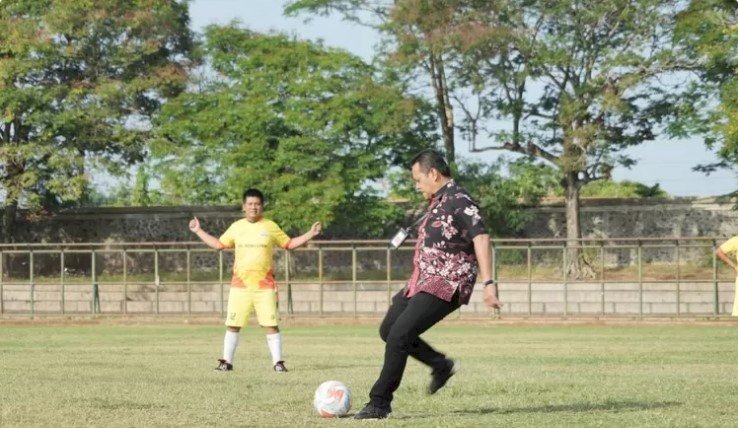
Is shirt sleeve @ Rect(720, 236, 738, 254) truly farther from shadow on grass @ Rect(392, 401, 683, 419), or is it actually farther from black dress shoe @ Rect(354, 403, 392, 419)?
black dress shoe @ Rect(354, 403, 392, 419)

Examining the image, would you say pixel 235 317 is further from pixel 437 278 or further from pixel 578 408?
pixel 437 278

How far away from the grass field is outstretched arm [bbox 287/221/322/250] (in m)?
1.44

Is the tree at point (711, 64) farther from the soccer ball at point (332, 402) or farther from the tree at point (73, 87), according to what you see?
the soccer ball at point (332, 402)

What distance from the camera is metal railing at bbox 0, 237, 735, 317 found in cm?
3800

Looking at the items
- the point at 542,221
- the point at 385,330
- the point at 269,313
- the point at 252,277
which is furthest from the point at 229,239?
the point at 542,221

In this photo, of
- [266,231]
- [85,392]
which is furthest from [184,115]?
[85,392]

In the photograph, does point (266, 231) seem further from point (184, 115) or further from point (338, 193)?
point (184, 115)

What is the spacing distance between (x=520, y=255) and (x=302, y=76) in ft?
46.9

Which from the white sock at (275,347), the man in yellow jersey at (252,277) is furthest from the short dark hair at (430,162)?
the white sock at (275,347)

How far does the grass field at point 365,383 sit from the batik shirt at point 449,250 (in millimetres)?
989

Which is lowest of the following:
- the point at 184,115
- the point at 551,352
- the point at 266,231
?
the point at 551,352

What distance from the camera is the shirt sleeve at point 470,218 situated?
429 inches

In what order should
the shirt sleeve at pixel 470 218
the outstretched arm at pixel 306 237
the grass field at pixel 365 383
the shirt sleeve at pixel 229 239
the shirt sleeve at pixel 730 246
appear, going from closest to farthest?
the shirt sleeve at pixel 470 218 → the grass field at pixel 365 383 → the outstretched arm at pixel 306 237 → the shirt sleeve at pixel 229 239 → the shirt sleeve at pixel 730 246

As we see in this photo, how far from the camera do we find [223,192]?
54375 millimetres
